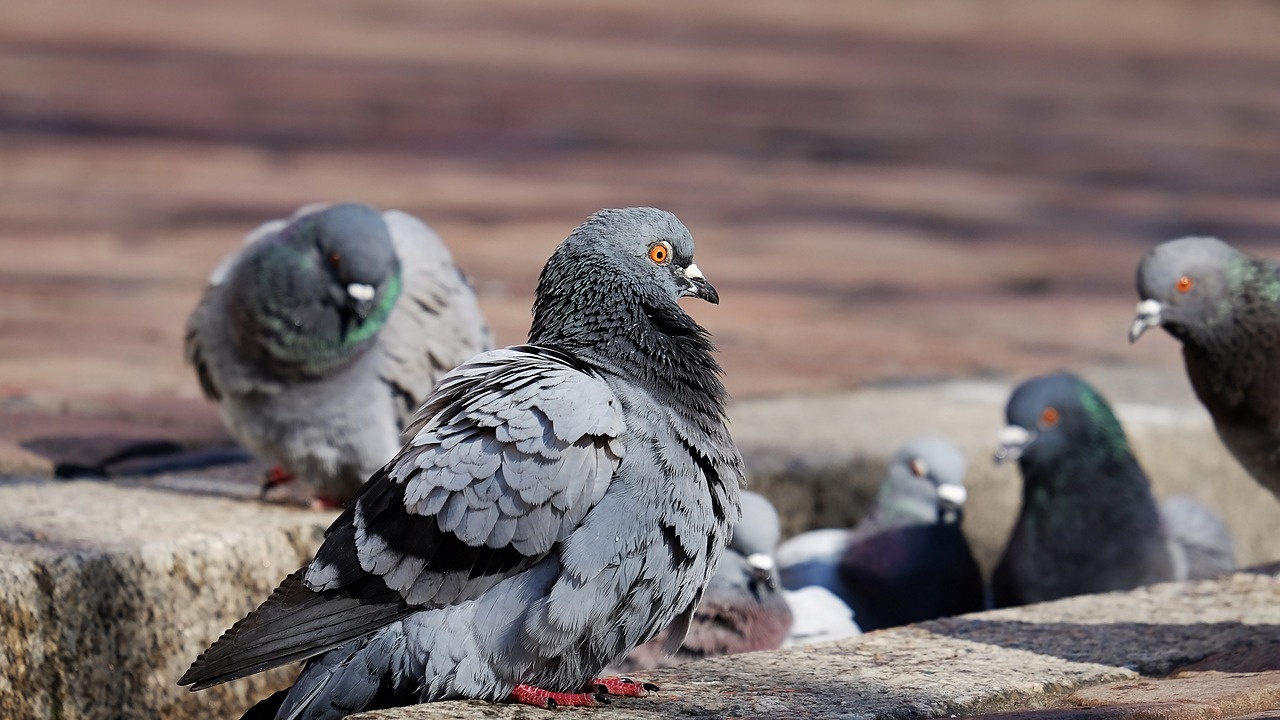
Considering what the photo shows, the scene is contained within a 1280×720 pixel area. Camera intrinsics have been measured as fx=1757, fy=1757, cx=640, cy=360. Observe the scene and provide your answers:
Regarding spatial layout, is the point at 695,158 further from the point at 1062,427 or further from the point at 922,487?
the point at 922,487

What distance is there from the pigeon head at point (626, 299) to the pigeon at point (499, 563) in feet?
0.37

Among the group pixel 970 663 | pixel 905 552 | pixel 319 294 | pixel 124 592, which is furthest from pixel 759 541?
pixel 124 592

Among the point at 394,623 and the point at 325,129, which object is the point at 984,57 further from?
the point at 394,623

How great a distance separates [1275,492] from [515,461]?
7.40 feet

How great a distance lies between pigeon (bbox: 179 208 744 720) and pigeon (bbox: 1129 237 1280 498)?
1833mm

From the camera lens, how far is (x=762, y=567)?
12.9 ft

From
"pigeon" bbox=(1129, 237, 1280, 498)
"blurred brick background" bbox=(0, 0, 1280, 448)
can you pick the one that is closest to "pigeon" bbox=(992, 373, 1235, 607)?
"pigeon" bbox=(1129, 237, 1280, 498)

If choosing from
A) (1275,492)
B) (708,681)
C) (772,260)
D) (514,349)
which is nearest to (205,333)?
(514,349)

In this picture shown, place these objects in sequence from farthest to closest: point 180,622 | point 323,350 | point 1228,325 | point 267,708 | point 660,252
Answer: point 1228,325 → point 323,350 → point 180,622 → point 660,252 → point 267,708

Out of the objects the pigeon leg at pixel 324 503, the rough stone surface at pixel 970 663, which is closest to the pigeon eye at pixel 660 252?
the rough stone surface at pixel 970 663

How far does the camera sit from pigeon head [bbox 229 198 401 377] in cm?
404

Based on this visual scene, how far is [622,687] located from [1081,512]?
219 cm

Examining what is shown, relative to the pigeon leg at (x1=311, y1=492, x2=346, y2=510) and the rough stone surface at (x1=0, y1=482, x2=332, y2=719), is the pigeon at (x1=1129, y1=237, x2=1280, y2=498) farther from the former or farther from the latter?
the rough stone surface at (x1=0, y1=482, x2=332, y2=719)

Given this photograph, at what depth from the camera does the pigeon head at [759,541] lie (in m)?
3.96
